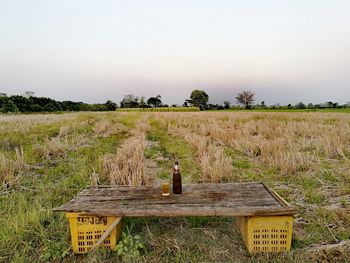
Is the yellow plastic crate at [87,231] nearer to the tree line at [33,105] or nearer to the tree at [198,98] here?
the tree line at [33,105]

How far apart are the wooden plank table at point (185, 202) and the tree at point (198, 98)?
10680cm

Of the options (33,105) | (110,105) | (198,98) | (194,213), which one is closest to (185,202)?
(194,213)

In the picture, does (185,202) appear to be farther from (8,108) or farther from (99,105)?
(99,105)

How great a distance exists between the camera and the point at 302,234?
10.5 feet

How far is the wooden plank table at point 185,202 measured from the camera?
2691 mm

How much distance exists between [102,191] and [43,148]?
4713 mm

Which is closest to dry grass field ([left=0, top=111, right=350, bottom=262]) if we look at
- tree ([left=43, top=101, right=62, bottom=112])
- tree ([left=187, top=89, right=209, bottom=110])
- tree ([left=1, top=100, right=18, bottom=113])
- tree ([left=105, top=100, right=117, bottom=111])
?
tree ([left=1, top=100, right=18, bottom=113])

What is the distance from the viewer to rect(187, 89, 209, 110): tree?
110312 millimetres

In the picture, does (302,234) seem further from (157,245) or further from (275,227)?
(157,245)

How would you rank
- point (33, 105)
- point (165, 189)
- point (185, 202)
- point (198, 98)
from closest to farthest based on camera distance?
1. point (185, 202)
2. point (165, 189)
3. point (33, 105)
4. point (198, 98)

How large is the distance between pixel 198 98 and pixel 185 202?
110281 mm

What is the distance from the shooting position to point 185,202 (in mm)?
2975

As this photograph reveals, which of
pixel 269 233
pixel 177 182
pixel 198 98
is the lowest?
pixel 269 233

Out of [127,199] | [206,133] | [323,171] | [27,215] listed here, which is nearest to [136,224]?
[127,199]
